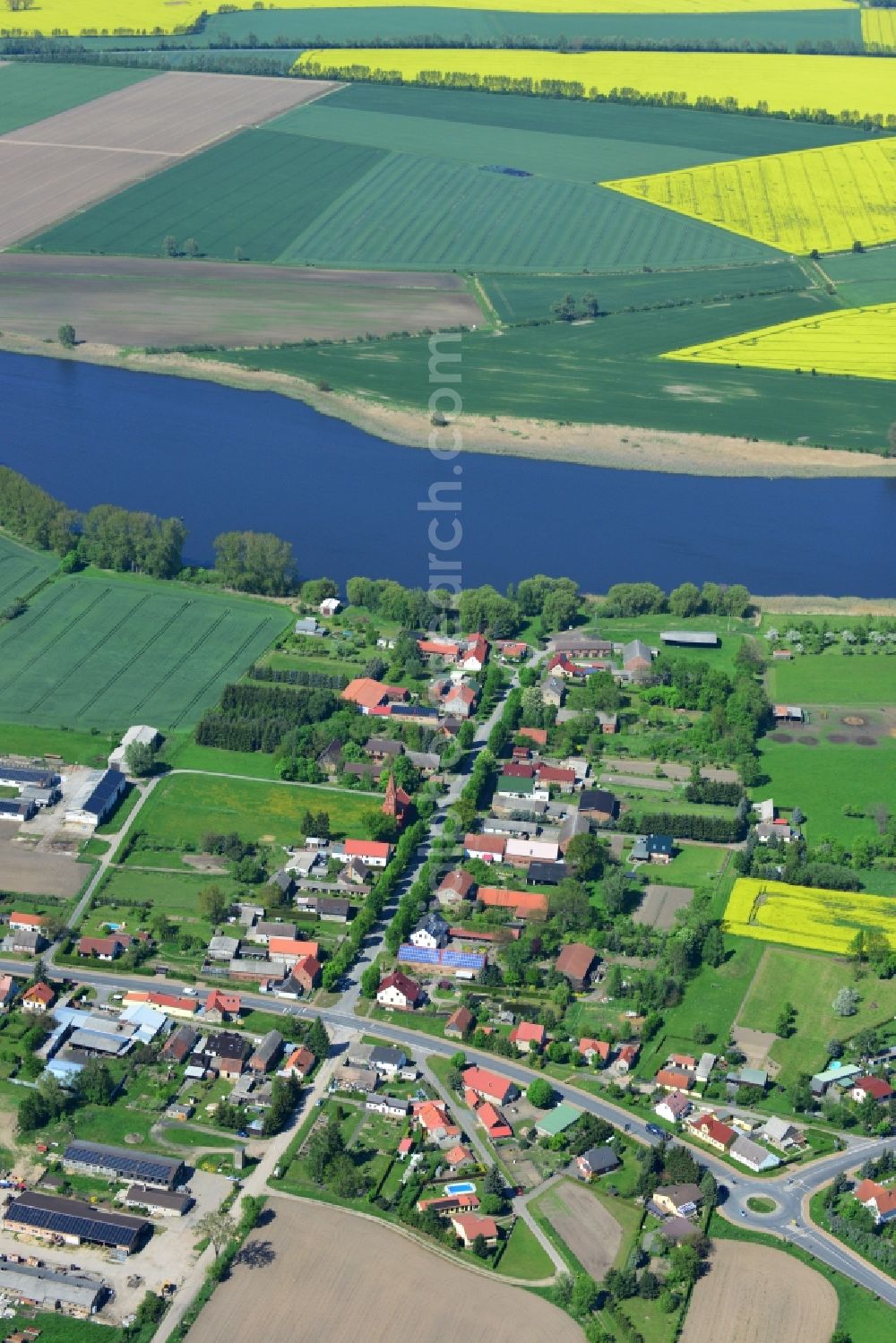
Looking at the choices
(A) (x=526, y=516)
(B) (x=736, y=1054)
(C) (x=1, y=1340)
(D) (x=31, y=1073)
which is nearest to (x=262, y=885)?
(D) (x=31, y=1073)

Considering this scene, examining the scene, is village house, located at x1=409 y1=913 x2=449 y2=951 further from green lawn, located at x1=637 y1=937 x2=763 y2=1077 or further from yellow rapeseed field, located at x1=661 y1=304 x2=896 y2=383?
yellow rapeseed field, located at x1=661 y1=304 x2=896 y2=383

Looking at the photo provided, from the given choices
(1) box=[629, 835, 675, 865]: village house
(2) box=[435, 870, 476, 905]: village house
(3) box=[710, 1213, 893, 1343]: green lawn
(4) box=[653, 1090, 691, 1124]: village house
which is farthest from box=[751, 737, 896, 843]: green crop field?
(3) box=[710, 1213, 893, 1343]: green lawn

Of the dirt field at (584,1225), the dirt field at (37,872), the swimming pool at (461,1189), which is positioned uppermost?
the dirt field at (37,872)

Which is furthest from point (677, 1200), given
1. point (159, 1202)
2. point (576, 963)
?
point (159, 1202)

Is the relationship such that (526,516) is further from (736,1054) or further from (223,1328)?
(223,1328)

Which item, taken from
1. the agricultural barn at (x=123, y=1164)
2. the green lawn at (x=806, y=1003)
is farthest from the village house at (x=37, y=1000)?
the green lawn at (x=806, y=1003)

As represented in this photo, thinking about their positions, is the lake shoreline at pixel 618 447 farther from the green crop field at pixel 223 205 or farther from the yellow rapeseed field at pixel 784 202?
the yellow rapeseed field at pixel 784 202

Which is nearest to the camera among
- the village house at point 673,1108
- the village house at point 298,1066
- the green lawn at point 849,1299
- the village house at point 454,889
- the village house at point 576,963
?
the green lawn at point 849,1299

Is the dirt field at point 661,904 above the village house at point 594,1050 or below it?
above
